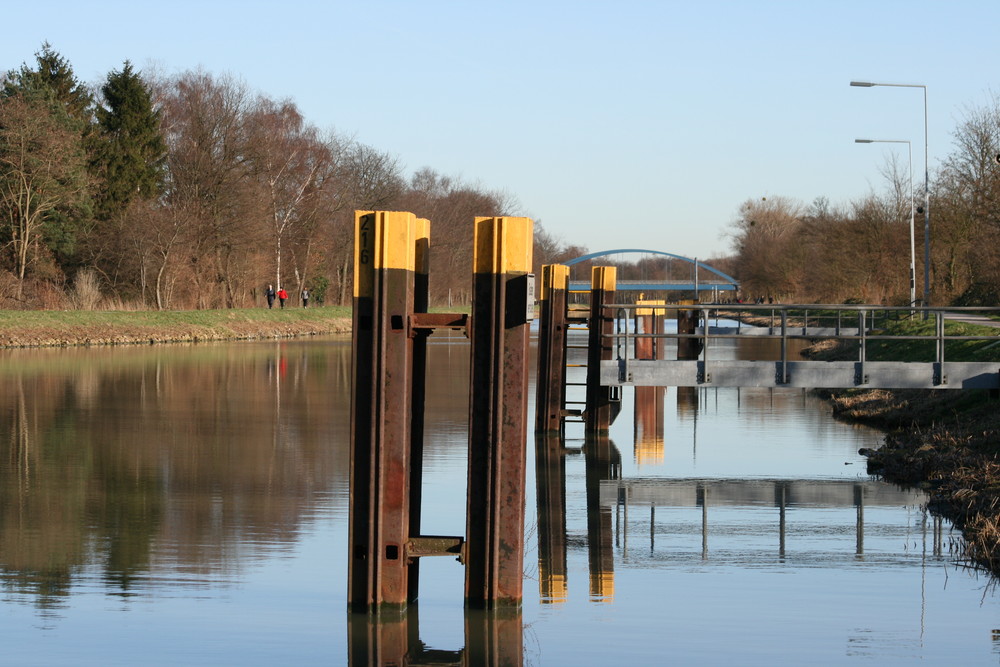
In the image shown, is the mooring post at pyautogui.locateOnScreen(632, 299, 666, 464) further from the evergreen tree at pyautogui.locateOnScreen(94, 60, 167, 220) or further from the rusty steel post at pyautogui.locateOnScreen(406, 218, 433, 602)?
the evergreen tree at pyautogui.locateOnScreen(94, 60, 167, 220)

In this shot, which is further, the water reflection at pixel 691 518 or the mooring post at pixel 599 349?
the mooring post at pixel 599 349

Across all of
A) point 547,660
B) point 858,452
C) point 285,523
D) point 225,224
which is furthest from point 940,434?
point 225,224

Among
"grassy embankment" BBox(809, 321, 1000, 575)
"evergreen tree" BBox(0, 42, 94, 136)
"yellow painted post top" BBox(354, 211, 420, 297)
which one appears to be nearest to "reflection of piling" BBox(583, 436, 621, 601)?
"grassy embankment" BBox(809, 321, 1000, 575)

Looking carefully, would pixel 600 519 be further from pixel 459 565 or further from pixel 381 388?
pixel 381 388

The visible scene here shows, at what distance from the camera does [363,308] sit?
26.2ft

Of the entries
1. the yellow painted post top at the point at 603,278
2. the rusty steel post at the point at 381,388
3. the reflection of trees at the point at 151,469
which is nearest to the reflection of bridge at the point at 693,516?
the rusty steel post at the point at 381,388

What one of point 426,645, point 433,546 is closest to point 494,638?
point 426,645

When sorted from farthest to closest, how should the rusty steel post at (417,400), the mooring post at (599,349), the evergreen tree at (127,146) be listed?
the evergreen tree at (127,146), the mooring post at (599,349), the rusty steel post at (417,400)

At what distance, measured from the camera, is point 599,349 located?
18625 millimetres

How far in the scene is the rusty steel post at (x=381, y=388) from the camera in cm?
791

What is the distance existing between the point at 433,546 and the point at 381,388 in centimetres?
109

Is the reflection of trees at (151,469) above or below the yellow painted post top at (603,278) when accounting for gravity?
below

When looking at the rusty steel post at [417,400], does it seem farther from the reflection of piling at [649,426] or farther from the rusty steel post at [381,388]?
the reflection of piling at [649,426]

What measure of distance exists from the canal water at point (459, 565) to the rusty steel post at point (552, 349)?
1.79 ft
